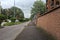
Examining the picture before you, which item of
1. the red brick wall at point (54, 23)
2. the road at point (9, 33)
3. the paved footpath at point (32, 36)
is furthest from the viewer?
the road at point (9, 33)

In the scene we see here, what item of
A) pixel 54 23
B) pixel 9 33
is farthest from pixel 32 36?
pixel 9 33

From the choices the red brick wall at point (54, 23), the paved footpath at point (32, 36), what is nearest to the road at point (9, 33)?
the paved footpath at point (32, 36)

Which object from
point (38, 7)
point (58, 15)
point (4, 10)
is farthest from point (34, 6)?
point (58, 15)

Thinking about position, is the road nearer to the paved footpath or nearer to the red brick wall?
the paved footpath

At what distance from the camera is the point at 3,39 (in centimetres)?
1470

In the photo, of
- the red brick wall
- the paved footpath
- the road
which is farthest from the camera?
the road

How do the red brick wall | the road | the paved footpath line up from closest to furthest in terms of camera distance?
the red brick wall
the paved footpath
the road

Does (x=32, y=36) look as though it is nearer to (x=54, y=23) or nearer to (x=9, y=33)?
(x=54, y=23)

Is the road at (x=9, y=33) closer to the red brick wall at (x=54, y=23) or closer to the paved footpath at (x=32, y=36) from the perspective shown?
the paved footpath at (x=32, y=36)

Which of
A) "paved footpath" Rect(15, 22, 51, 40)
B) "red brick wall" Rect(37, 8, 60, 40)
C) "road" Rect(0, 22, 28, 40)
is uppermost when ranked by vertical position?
"red brick wall" Rect(37, 8, 60, 40)

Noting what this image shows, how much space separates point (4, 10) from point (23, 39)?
81284 mm

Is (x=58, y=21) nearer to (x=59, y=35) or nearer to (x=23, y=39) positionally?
(x=59, y=35)

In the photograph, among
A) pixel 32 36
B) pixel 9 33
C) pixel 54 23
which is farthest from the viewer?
pixel 9 33

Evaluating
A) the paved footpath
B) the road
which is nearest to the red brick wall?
the paved footpath
